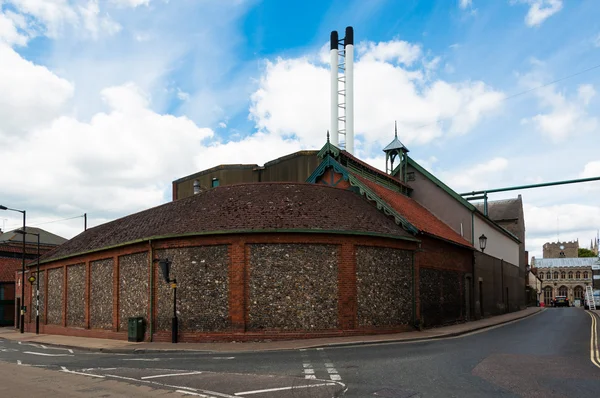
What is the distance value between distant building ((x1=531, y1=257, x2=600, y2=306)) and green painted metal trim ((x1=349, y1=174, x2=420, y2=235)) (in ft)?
385

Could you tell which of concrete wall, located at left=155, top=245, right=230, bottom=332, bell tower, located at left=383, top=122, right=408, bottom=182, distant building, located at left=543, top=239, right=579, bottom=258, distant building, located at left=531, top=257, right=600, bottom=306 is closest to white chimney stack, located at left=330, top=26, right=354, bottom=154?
bell tower, located at left=383, top=122, right=408, bottom=182

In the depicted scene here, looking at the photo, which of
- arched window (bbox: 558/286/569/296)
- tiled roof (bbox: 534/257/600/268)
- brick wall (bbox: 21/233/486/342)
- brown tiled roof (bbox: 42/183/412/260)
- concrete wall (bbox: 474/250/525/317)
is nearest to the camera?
brick wall (bbox: 21/233/486/342)

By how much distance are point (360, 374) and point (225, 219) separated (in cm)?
1167

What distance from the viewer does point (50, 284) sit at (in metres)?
35.9

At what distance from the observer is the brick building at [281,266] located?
21328 millimetres

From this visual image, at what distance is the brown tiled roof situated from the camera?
22.0 metres

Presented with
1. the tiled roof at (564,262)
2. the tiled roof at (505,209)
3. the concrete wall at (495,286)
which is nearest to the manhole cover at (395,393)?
the concrete wall at (495,286)

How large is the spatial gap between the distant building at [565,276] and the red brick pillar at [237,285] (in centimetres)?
12389

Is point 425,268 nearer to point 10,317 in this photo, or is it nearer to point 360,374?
point 360,374

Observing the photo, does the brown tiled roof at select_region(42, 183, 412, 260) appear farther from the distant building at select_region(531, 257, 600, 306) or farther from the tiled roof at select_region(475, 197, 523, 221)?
the distant building at select_region(531, 257, 600, 306)

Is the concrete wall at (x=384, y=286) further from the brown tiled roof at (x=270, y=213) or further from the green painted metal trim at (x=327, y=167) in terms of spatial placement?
the green painted metal trim at (x=327, y=167)

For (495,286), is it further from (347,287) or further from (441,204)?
(347,287)

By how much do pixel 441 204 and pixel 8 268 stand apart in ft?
141

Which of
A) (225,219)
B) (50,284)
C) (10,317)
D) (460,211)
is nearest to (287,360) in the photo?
(225,219)
